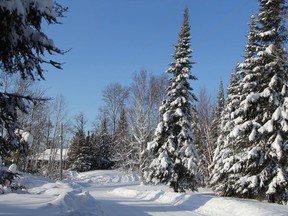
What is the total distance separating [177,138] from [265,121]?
8.62 m

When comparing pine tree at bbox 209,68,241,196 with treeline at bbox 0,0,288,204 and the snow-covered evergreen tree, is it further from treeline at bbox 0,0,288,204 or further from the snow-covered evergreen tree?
the snow-covered evergreen tree

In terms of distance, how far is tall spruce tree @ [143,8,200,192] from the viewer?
26.3m

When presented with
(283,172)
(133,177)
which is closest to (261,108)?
(283,172)

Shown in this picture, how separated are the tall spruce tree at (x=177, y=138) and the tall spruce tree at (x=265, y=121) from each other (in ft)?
18.0

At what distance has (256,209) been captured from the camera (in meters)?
13.2

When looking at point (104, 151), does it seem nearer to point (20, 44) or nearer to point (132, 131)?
point (132, 131)

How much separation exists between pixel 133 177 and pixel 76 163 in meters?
14.5

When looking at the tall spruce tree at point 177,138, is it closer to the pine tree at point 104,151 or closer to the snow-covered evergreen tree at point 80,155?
the snow-covered evergreen tree at point 80,155

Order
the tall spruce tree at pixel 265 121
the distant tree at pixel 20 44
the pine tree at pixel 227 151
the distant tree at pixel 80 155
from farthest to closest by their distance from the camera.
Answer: the distant tree at pixel 80 155 → the pine tree at pixel 227 151 → the tall spruce tree at pixel 265 121 → the distant tree at pixel 20 44

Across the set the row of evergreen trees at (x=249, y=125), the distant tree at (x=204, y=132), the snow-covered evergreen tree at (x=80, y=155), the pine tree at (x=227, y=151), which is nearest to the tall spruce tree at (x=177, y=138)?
the row of evergreen trees at (x=249, y=125)

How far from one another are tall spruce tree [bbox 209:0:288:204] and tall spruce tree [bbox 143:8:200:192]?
548 cm

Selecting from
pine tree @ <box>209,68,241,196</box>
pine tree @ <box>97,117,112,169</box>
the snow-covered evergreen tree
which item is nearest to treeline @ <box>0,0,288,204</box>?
pine tree @ <box>209,68,241,196</box>

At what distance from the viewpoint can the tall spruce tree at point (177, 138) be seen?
26.3 m

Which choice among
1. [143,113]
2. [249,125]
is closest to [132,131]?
[143,113]
